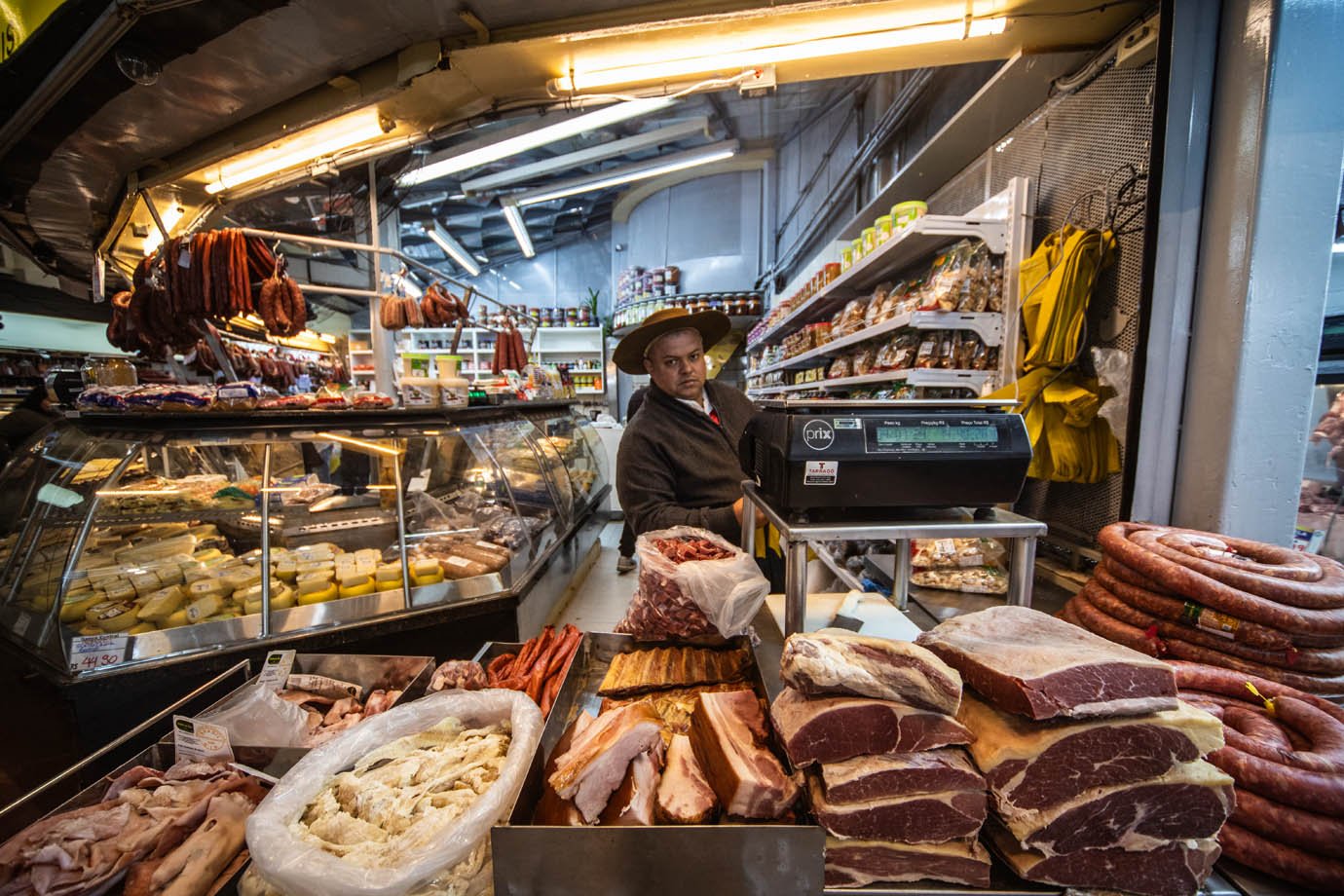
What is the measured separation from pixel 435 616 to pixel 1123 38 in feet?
14.2

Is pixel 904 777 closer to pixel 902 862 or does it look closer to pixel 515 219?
pixel 902 862

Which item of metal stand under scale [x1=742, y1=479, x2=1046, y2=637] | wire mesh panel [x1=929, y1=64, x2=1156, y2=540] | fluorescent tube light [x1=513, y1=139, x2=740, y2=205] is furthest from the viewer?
fluorescent tube light [x1=513, y1=139, x2=740, y2=205]

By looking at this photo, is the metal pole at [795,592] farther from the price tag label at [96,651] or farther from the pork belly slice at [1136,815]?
the price tag label at [96,651]

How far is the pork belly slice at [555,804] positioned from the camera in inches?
34.9

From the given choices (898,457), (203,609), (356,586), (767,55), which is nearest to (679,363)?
(898,457)

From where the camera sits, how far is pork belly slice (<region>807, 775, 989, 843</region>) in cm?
81

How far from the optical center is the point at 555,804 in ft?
3.05

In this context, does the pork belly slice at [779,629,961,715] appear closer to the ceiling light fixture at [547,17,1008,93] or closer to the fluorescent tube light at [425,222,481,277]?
the ceiling light fixture at [547,17,1008,93]

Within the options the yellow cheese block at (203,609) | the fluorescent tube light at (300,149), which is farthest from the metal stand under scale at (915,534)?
the fluorescent tube light at (300,149)

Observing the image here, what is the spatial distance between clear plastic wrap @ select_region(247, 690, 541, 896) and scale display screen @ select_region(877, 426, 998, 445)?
108 centimetres

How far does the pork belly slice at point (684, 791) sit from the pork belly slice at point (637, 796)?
18 mm

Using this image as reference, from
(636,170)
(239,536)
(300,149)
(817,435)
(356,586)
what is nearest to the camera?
(817,435)

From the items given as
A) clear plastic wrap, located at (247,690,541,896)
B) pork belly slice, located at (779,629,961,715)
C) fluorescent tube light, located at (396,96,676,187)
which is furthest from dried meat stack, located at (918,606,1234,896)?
fluorescent tube light, located at (396,96,676,187)

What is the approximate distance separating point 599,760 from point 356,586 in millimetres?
2400
